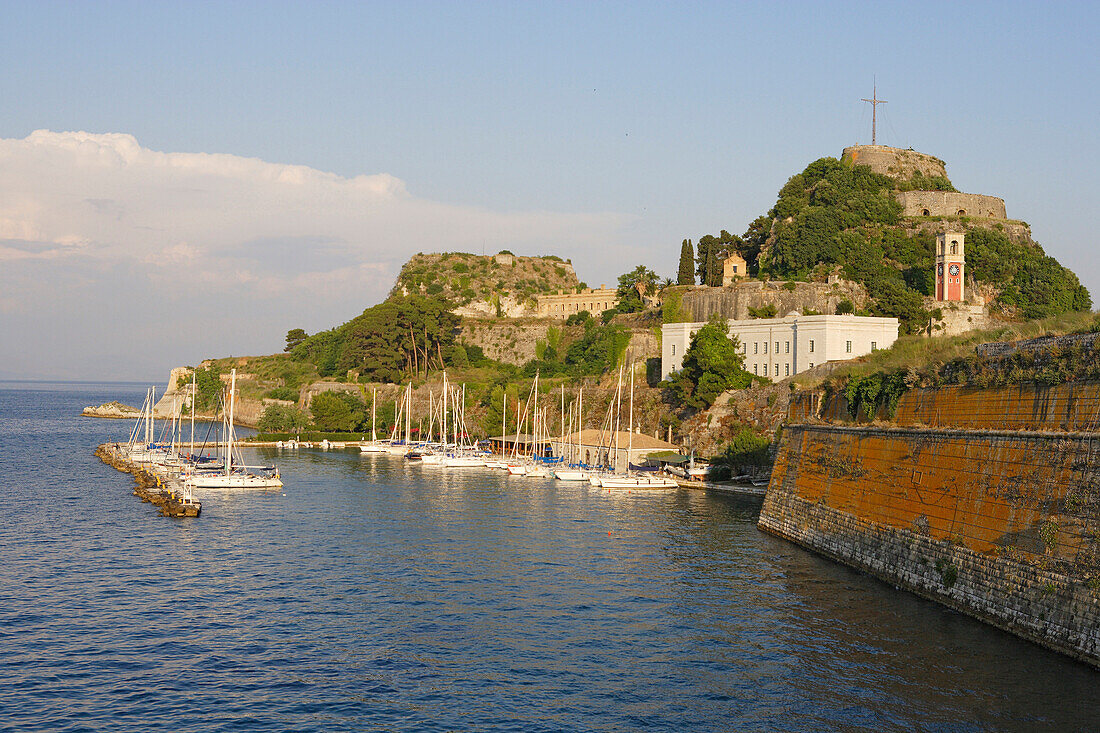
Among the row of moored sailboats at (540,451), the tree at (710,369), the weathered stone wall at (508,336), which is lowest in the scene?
the row of moored sailboats at (540,451)

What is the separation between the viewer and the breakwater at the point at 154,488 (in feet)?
156

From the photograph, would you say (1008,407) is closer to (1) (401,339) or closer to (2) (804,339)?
(2) (804,339)

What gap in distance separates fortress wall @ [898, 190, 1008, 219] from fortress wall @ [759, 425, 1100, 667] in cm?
6481

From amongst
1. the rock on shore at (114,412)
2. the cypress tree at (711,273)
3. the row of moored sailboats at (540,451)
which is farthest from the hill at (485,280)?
the rock on shore at (114,412)

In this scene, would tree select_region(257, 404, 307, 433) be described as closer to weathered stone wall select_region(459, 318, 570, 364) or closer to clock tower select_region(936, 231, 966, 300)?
weathered stone wall select_region(459, 318, 570, 364)

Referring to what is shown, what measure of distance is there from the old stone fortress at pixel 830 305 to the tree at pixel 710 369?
5.38ft

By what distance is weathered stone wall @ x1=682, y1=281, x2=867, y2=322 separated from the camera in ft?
268

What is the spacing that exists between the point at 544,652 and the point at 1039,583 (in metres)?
12.4

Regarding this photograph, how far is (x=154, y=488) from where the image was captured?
56.7 m

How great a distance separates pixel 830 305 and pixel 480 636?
62490 millimetres

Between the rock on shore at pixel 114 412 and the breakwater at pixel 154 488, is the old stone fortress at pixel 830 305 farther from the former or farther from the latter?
the rock on shore at pixel 114 412

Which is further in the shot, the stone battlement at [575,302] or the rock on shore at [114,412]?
the rock on shore at [114,412]

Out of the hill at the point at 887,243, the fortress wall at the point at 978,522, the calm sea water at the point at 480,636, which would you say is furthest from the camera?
the hill at the point at 887,243

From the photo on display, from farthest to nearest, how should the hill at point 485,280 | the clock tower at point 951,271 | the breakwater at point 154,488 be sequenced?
the hill at point 485,280, the clock tower at point 951,271, the breakwater at point 154,488
